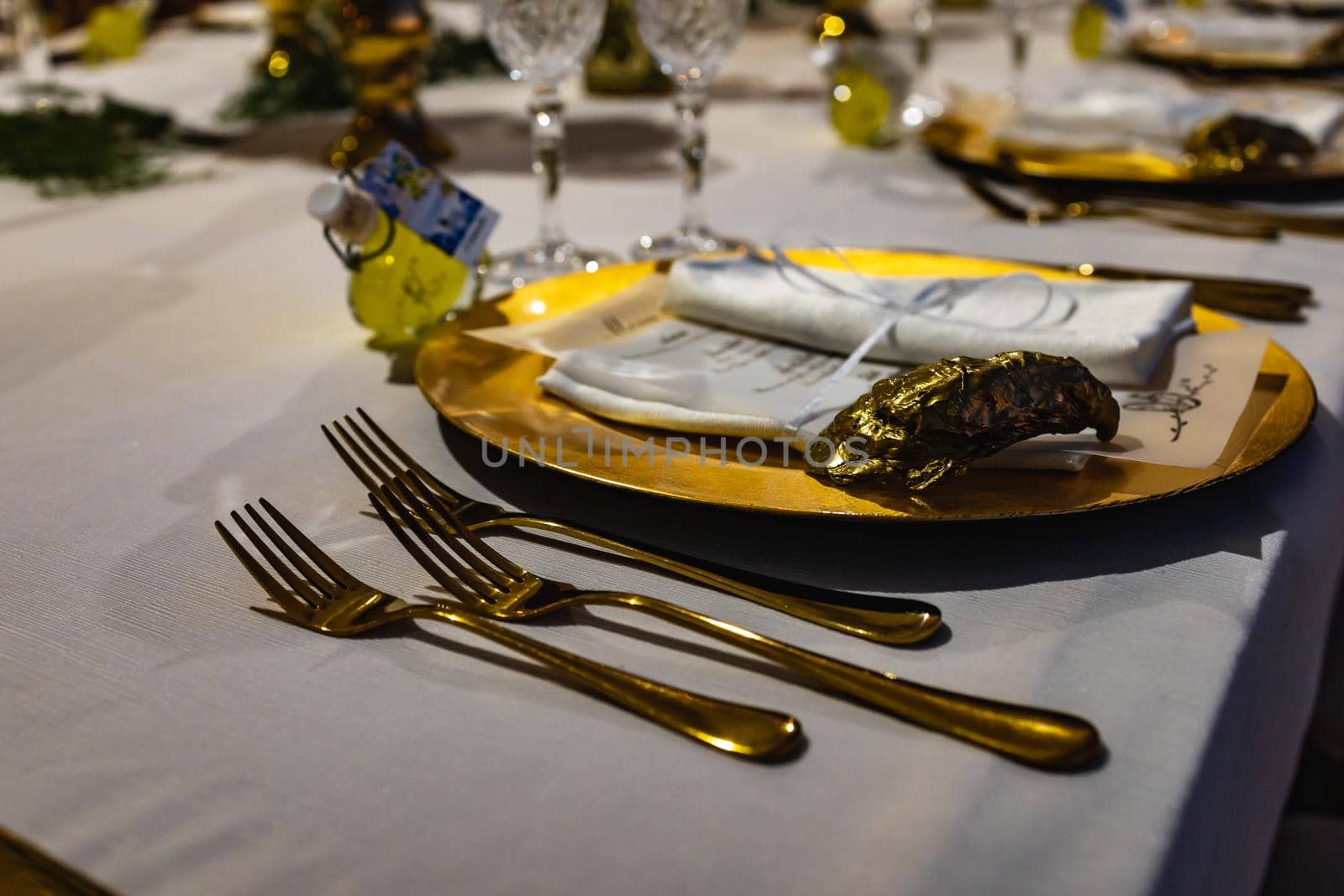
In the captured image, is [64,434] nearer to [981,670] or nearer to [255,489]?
[255,489]

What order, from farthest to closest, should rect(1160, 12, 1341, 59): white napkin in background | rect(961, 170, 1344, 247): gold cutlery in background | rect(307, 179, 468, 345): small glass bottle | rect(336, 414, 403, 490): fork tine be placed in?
rect(1160, 12, 1341, 59): white napkin in background < rect(961, 170, 1344, 247): gold cutlery in background < rect(307, 179, 468, 345): small glass bottle < rect(336, 414, 403, 490): fork tine

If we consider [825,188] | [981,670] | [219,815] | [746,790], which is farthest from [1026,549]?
[825,188]

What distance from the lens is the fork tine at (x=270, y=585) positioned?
0.48 m

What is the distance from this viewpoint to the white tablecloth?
36cm

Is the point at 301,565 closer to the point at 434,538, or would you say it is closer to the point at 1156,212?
the point at 434,538

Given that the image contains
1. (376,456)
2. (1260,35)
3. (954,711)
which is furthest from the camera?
(1260,35)

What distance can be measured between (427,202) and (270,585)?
37cm

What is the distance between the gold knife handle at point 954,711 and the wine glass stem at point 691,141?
63cm

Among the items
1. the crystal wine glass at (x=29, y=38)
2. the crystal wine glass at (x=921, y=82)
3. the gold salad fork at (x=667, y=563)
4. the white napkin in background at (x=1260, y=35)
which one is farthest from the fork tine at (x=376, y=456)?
the white napkin in background at (x=1260, y=35)

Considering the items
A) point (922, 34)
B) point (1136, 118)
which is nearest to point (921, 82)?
point (922, 34)

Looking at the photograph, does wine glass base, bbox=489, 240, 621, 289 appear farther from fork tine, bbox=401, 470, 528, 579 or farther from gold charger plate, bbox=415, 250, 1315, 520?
fork tine, bbox=401, 470, 528, 579

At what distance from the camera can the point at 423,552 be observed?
1.71 feet

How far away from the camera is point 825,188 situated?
124 centimetres

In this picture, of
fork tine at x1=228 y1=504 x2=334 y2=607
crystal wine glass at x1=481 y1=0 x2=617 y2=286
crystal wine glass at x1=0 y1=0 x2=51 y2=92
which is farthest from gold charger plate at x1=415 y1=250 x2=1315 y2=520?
crystal wine glass at x1=0 y1=0 x2=51 y2=92
